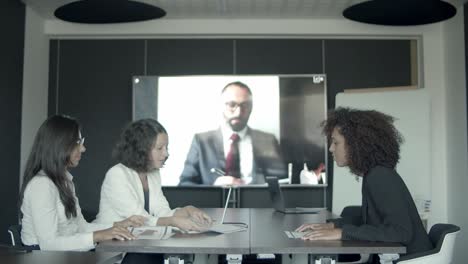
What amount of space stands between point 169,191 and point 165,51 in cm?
164

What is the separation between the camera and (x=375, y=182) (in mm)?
2514

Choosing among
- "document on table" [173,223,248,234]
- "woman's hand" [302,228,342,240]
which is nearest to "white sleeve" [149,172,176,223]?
"document on table" [173,223,248,234]

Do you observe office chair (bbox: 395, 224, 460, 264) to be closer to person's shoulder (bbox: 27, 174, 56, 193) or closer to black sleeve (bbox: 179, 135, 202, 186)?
person's shoulder (bbox: 27, 174, 56, 193)

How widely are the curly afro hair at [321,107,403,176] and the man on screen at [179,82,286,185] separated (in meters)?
3.25

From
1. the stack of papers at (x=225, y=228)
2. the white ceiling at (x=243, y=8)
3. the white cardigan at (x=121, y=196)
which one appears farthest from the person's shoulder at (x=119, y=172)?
the white ceiling at (x=243, y=8)

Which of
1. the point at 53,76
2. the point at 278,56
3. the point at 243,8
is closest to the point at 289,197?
the point at 278,56

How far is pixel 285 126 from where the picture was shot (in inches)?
239

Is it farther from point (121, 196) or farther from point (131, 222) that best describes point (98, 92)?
point (131, 222)

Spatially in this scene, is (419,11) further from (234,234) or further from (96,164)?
(96,164)

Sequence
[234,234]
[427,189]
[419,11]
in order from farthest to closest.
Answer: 1. [427,189]
2. [419,11]
3. [234,234]

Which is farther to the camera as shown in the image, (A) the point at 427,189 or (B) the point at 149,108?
(B) the point at 149,108

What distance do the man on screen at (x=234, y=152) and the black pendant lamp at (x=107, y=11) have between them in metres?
1.30

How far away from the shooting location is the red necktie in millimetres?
6000

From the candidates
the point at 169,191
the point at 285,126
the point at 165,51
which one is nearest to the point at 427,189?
the point at 285,126
